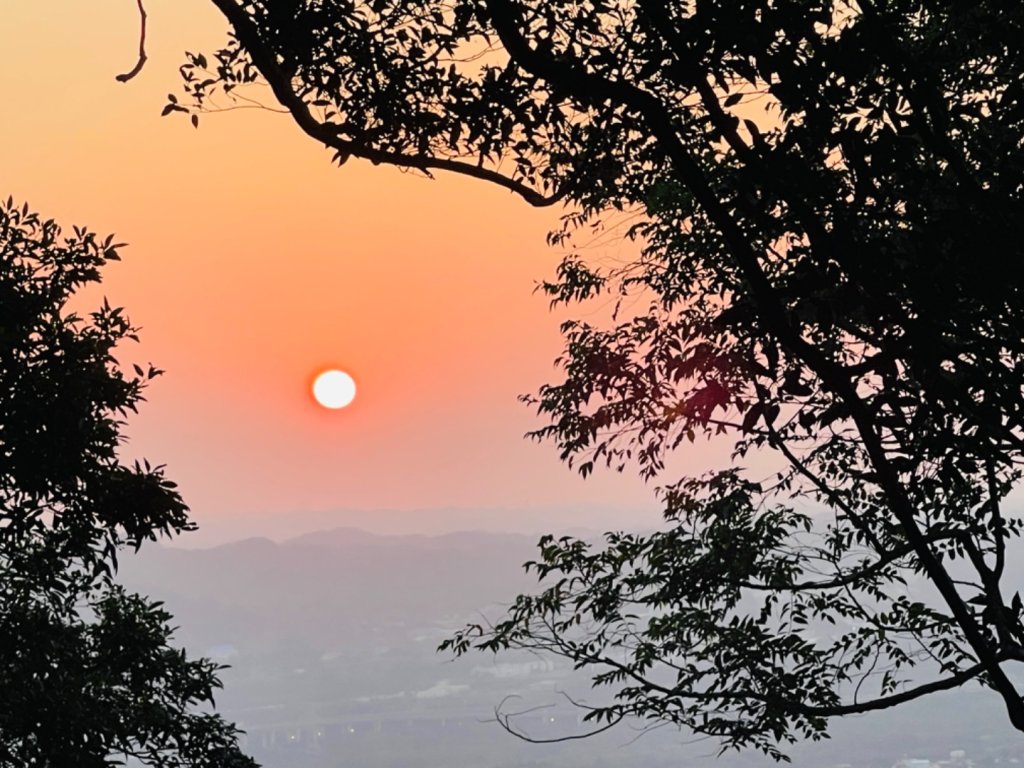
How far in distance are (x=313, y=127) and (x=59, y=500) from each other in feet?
8.67

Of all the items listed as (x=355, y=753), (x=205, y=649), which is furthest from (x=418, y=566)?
(x=355, y=753)

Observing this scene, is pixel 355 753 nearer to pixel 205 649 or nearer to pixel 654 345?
pixel 205 649

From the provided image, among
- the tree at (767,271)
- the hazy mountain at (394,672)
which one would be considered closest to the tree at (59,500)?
the tree at (767,271)

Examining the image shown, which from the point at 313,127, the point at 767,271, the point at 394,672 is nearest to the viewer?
the point at 313,127

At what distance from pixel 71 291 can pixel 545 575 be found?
145 inches

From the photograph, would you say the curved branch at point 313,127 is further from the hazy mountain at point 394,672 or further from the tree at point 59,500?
the hazy mountain at point 394,672

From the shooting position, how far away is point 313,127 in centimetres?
374

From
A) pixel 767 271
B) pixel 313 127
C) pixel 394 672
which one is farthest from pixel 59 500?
pixel 394 672

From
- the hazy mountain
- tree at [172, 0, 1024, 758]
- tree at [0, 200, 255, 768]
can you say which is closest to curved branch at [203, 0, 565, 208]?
tree at [172, 0, 1024, 758]

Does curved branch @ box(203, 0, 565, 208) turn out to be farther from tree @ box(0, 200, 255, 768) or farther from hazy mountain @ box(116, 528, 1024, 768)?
hazy mountain @ box(116, 528, 1024, 768)

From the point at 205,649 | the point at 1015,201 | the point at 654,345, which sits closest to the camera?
the point at 1015,201

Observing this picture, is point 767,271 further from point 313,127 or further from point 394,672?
point 394,672

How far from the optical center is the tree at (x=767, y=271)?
1.74 m

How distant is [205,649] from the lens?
119m
